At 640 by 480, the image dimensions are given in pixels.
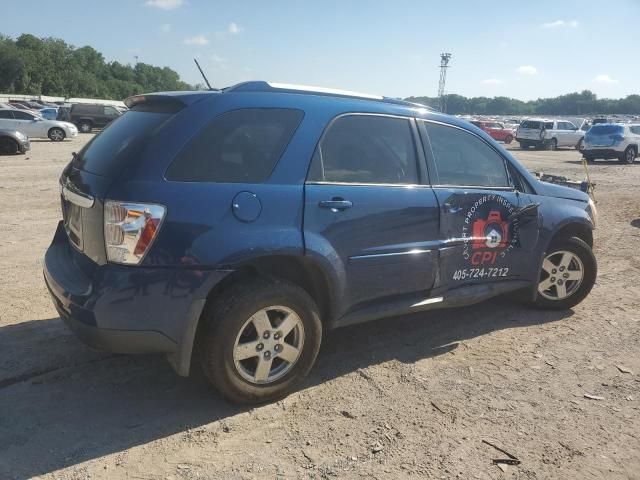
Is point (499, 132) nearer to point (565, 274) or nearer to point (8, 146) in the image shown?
point (8, 146)

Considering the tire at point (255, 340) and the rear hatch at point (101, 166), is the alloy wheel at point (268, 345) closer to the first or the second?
the tire at point (255, 340)

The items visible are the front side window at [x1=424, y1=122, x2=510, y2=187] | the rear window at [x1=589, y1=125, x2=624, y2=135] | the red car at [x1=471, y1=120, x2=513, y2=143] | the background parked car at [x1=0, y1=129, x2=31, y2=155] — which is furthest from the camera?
the red car at [x1=471, y1=120, x2=513, y2=143]

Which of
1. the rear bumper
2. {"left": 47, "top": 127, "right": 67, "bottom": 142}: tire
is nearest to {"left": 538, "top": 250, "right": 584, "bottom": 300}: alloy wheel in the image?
the rear bumper

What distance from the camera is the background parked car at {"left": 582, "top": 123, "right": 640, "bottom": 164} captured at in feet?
75.5

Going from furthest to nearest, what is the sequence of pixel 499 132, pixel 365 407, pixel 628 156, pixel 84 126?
1. pixel 499 132
2. pixel 84 126
3. pixel 628 156
4. pixel 365 407

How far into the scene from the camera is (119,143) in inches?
125

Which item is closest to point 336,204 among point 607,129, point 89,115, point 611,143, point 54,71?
point 611,143

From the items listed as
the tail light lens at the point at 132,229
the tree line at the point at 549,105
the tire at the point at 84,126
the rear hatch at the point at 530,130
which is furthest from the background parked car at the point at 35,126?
the tree line at the point at 549,105

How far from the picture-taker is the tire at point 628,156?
23.3m

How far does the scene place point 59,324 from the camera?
4.32m

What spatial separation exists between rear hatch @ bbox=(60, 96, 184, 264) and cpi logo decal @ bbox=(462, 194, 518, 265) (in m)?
2.26

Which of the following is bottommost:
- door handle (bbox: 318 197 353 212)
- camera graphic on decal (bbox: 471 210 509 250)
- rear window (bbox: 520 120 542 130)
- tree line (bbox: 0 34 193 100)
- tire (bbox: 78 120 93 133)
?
camera graphic on decal (bbox: 471 210 509 250)

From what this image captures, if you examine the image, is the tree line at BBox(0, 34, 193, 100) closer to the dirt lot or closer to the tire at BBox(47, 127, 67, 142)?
the tire at BBox(47, 127, 67, 142)

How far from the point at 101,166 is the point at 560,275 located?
395cm
